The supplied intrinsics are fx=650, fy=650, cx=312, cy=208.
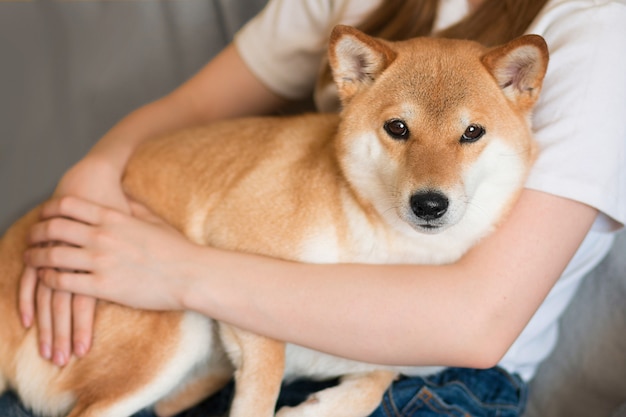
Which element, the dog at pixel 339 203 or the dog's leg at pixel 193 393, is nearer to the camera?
the dog at pixel 339 203

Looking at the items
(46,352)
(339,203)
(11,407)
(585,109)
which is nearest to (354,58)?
(339,203)

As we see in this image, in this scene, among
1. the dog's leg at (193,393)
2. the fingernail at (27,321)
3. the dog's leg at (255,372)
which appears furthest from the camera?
the dog's leg at (193,393)

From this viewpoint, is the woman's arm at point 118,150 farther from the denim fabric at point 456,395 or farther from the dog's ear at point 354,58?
the denim fabric at point 456,395

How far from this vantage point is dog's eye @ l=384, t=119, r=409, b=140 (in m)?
1.08

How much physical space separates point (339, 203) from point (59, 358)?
→ 0.58 metres

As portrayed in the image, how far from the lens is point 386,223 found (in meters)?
1.13

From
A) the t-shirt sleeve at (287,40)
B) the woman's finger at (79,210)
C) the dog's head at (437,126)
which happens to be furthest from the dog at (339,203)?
the t-shirt sleeve at (287,40)

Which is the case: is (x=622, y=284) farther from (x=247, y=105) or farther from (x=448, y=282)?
(x=247, y=105)

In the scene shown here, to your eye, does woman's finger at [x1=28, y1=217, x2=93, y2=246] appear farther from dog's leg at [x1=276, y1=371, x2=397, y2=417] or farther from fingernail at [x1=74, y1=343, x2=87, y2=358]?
dog's leg at [x1=276, y1=371, x2=397, y2=417]

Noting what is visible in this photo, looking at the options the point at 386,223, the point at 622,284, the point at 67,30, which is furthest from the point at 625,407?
the point at 67,30

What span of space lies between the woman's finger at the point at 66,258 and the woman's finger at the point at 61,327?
5cm

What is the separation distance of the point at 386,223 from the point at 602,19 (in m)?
0.49

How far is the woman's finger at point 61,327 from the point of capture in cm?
118

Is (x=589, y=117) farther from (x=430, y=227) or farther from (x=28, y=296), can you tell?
(x=28, y=296)
